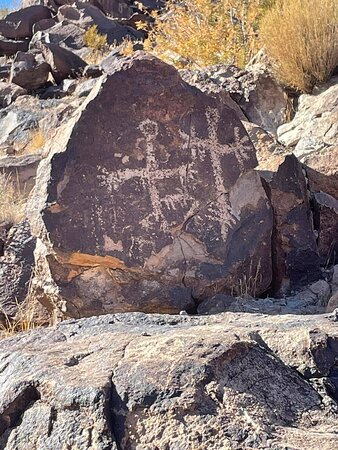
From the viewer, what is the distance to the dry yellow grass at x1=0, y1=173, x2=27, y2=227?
17.4ft

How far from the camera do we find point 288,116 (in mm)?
6316

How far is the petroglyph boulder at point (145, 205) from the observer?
3766 mm

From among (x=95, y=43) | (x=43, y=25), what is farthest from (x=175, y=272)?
(x=43, y=25)

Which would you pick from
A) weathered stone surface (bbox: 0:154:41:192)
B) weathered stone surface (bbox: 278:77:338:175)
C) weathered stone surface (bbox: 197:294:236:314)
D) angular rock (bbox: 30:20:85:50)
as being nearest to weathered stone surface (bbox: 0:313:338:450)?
weathered stone surface (bbox: 197:294:236:314)

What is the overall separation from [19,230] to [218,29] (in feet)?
15.4

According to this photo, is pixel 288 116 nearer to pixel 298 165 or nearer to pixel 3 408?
pixel 298 165

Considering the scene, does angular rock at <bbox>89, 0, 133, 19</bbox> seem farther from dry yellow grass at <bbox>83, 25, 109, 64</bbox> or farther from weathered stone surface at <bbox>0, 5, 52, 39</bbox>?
dry yellow grass at <bbox>83, 25, 109, 64</bbox>

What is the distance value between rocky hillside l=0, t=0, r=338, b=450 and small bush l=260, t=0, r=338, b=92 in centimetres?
14

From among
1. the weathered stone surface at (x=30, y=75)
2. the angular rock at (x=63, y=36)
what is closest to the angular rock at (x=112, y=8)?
the angular rock at (x=63, y=36)

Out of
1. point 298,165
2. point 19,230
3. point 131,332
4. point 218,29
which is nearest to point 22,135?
point 218,29

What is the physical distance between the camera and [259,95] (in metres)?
6.40

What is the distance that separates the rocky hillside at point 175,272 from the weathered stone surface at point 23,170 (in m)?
0.47

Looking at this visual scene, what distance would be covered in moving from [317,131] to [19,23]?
13968 millimetres

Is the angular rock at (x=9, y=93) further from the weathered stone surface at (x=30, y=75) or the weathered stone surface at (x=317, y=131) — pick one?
the weathered stone surface at (x=317, y=131)
